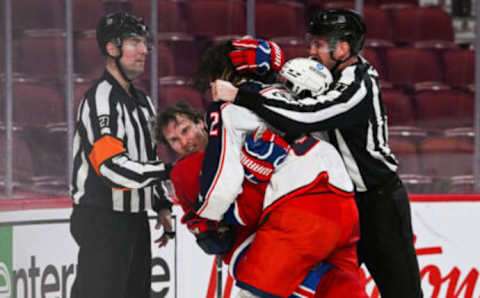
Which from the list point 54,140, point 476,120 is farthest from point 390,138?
point 54,140

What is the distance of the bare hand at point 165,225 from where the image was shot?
9.02 feet

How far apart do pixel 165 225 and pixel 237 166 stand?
0.78 meters

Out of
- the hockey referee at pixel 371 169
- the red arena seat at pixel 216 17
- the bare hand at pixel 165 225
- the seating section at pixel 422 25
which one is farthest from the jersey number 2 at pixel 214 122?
the seating section at pixel 422 25

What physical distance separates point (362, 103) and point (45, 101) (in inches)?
38.9

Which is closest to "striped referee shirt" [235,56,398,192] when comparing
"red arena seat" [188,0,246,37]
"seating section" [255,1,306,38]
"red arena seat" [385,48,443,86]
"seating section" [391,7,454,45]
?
"red arena seat" [188,0,246,37]

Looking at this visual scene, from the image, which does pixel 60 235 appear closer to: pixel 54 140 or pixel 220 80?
pixel 54 140

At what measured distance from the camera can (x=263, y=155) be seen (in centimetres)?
208

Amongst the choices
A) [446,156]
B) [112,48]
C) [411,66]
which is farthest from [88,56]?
[411,66]

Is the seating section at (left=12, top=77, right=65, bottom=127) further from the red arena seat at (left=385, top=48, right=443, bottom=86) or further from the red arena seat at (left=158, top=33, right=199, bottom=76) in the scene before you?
the red arena seat at (left=385, top=48, right=443, bottom=86)

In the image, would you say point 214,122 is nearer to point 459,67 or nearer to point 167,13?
point 167,13

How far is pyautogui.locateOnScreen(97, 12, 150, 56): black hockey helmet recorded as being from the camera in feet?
8.33

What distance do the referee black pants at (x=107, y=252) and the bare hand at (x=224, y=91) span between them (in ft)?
1.99

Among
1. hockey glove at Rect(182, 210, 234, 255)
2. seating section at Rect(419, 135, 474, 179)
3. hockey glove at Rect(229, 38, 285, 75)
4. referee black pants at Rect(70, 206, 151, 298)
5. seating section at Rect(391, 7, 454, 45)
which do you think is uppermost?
seating section at Rect(391, 7, 454, 45)

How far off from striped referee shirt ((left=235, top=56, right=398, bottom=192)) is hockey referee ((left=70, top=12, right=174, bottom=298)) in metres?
0.52
